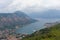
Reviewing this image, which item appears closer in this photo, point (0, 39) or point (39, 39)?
point (39, 39)

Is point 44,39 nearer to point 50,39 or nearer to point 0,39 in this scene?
point 50,39

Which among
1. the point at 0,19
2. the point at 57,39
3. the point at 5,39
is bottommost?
the point at 57,39

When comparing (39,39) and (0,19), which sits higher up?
(0,19)

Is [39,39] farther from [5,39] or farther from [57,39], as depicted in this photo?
[5,39]

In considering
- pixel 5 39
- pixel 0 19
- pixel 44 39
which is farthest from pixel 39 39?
pixel 0 19

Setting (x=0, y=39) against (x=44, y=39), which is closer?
(x=44, y=39)

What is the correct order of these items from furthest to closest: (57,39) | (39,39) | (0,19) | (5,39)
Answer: (0,19) → (5,39) → (39,39) → (57,39)

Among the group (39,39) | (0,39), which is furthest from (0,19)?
(39,39)

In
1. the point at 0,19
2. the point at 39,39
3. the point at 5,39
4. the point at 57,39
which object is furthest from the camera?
the point at 0,19

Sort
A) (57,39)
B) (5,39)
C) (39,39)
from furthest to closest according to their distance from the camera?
(5,39) → (39,39) → (57,39)
